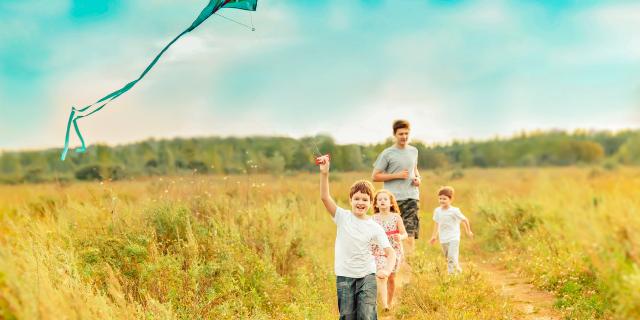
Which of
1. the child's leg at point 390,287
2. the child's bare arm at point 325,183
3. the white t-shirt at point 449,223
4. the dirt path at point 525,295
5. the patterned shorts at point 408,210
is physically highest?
the child's bare arm at point 325,183

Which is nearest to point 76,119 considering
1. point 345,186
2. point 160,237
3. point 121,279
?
point 121,279

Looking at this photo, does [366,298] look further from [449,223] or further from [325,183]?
[449,223]

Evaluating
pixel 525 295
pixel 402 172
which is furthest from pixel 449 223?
pixel 525 295

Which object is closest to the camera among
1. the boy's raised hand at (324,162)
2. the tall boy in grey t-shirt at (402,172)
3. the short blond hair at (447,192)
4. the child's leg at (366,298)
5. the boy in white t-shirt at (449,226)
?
the boy's raised hand at (324,162)

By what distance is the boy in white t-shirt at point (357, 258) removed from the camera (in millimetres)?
5879

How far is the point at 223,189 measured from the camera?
1067 cm

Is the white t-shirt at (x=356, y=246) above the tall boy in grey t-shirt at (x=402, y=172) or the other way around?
the other way around

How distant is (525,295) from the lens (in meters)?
8.85

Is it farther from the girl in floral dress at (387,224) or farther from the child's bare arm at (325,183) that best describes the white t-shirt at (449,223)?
the child's bare arm at (325,183)

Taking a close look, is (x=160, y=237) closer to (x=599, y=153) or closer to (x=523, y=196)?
(x=599, y=153)

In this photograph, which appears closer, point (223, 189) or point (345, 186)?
point (223, 189)

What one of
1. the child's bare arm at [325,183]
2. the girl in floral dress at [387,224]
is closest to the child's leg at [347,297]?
the child's bare arm at [325,183]

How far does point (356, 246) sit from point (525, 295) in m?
3.93

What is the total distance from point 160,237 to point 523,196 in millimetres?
8627
